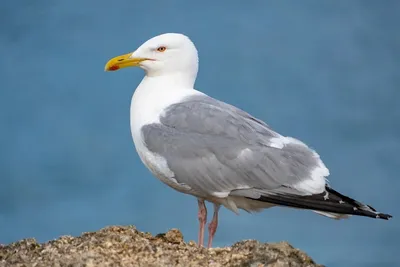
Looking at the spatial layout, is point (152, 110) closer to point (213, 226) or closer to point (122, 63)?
point (122, 63)

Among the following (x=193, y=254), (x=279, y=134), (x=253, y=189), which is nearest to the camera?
(x=193, y=254)

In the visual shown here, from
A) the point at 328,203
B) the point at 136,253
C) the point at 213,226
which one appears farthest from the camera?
the point at 213,226

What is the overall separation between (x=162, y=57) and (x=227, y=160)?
6.47ft

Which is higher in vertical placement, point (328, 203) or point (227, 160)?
point (227, 160)

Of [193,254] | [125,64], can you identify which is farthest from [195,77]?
[193,254]

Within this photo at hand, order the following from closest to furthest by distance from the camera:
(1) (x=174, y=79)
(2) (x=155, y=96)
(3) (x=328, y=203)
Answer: (3) (x=328, y=203)
(2) (x=155, y=96)
(1) (x=174, y=79)

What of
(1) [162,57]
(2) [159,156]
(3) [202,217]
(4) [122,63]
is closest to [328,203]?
(3) [202,217]

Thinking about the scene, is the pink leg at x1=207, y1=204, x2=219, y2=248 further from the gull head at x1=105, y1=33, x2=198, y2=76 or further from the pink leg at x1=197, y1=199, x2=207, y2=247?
the gull head at x1=105, y1=33, x2=198, y2=76

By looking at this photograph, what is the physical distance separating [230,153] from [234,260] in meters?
1.60

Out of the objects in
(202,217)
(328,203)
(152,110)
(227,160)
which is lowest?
(328,203)

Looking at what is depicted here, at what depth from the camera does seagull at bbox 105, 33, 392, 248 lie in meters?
9.46

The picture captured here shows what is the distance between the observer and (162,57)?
428 inches

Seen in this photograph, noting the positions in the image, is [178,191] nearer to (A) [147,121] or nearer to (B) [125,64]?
(A) [147,121]

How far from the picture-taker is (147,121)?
33.7 ft
